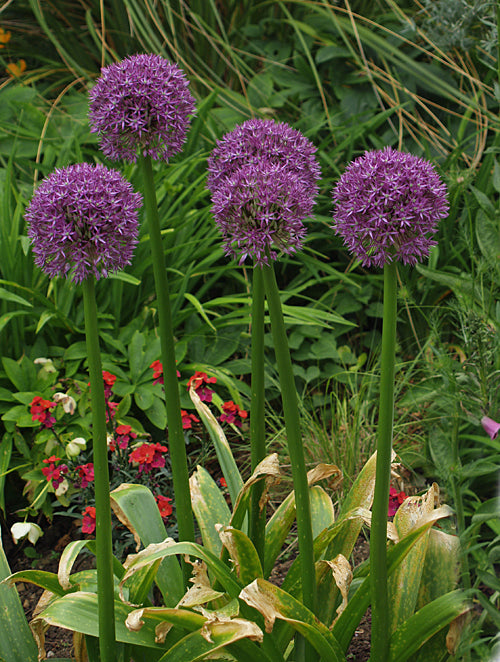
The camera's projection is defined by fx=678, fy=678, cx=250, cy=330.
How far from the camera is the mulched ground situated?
2213mm

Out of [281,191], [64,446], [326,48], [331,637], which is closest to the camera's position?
[281,191]

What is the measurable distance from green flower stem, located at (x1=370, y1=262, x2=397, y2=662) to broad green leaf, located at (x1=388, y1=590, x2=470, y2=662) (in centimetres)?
8

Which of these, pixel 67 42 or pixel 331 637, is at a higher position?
pixel 67 42

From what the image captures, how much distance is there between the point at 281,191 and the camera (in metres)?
1.26

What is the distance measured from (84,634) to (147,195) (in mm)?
1116

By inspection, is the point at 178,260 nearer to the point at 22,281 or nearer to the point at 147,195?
the point at 22,281

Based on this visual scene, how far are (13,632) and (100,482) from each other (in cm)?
65

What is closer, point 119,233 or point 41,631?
point 119,233

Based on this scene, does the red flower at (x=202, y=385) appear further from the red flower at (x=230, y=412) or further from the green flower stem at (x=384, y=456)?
the green flower stem at (x=384, y=456)

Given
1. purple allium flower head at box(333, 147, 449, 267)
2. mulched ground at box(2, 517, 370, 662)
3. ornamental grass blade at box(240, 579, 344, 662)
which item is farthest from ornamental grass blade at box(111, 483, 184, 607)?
purple allium flower head at box(333, 147, 449, 267)

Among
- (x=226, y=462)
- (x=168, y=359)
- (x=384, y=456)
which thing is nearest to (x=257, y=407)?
(x=168, y=359)

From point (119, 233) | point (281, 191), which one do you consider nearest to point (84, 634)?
point (119, 233)

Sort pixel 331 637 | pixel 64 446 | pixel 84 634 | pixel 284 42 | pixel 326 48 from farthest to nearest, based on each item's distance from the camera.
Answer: pixel 284 42 → pixel 326 48 → pixel 64 446 → pixel 84 634 → pixel 331 637

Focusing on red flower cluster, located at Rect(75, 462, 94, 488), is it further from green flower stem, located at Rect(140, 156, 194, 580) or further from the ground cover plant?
green flower stem, located at Rect(140, 156, 194, 580)
